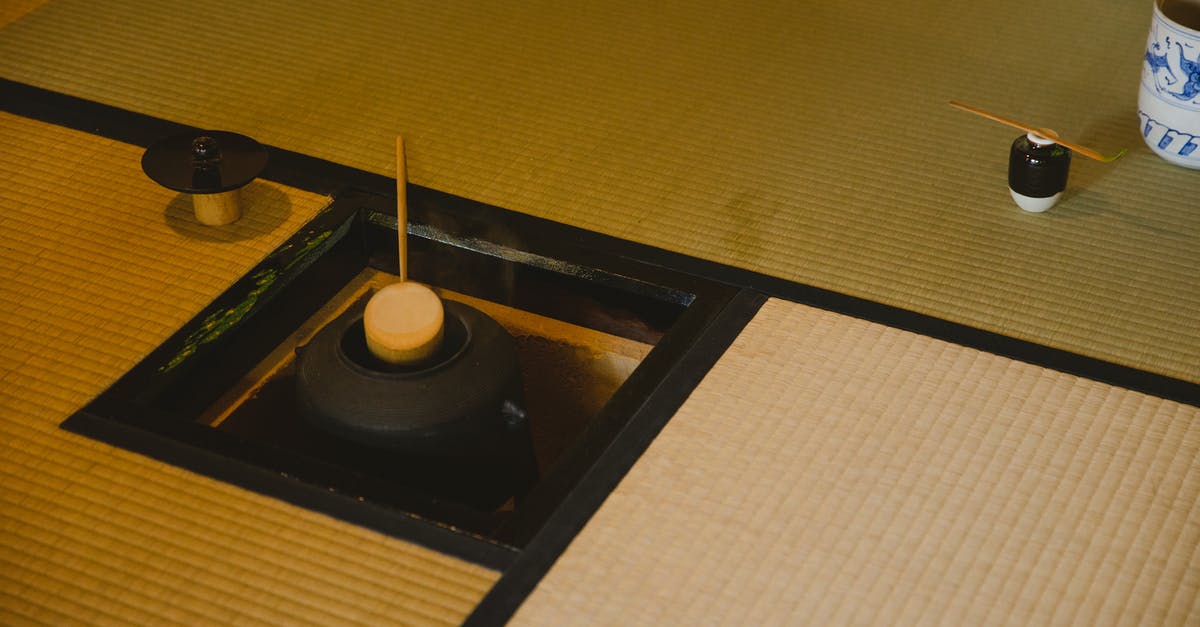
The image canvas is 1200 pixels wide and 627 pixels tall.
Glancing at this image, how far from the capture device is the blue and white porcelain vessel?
1.88m

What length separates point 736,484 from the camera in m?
1.45

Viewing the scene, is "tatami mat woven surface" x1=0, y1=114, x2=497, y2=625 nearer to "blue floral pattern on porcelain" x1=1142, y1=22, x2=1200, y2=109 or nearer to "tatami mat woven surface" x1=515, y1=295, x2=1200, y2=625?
"tatami mat woven surface" x1=515, y1=295, x2=1200, y2=625

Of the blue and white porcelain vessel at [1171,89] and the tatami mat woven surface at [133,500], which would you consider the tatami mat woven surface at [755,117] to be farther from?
the tatami mat woven surface at [133,500]

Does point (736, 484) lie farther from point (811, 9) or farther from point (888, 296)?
point (811, 9)

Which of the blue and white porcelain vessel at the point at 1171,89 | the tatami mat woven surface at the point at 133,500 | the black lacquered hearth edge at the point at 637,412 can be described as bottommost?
the tatami mat woven surface at the point at 133,500

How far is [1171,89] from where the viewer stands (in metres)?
1.93

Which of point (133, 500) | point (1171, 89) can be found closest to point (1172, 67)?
point (1171, 89)

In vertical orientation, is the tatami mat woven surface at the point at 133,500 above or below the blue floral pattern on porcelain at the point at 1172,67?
below

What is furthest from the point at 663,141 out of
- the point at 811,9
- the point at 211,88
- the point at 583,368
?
the point at 211,88

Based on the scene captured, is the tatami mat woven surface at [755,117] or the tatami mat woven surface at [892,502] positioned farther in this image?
the tatami mat woven surface at [755,117]

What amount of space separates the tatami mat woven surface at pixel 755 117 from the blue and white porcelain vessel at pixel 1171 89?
0.05 metres

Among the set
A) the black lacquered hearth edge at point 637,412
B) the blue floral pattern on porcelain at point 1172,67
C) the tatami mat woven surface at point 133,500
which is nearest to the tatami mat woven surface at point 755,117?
the black lacquered hearth edge at point 637,412

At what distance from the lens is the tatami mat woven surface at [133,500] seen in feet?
4.28

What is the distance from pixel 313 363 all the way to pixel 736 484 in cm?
56
